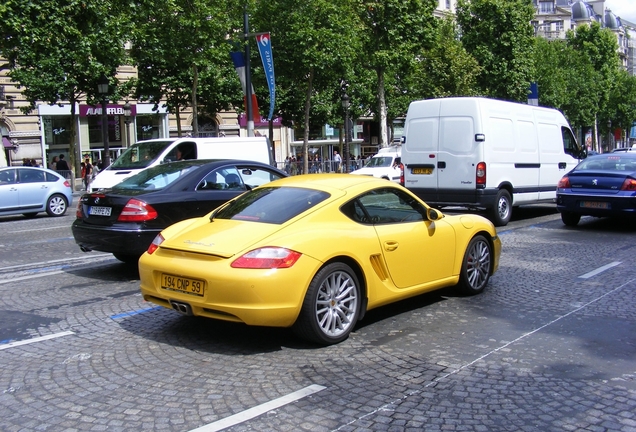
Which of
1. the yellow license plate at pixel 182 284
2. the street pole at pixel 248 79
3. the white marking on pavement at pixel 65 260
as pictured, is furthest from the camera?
the street pole at pixel 248 79

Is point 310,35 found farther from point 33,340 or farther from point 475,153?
point 33,340

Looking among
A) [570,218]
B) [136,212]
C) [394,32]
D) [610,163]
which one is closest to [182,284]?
[136,212]

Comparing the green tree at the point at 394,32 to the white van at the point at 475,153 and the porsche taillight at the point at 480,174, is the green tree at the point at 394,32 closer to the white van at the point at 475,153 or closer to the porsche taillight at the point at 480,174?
the white van at the point at 475,153

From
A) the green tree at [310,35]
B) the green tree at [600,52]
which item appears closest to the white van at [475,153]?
the green tree at [310,35]

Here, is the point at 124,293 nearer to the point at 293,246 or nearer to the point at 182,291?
the point at 182,291

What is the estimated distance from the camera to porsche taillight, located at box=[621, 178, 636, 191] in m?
12.4

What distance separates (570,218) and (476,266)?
7196 millimetres

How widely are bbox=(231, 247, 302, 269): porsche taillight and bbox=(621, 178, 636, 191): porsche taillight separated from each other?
30.4 ft

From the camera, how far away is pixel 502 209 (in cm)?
1426

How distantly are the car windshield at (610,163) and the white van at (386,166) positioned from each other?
1285 cm

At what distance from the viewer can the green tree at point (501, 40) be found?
43625 millimetres

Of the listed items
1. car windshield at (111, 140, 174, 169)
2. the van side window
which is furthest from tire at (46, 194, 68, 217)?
the van side window

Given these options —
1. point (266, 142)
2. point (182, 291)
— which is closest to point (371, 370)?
point (182, 291)

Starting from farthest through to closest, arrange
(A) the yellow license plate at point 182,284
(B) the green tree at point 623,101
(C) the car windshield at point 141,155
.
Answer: (B) the green tree at point 623,101 < (C) the car windshield at point 141,155 < (A) the yellow license plate at point 182,284
